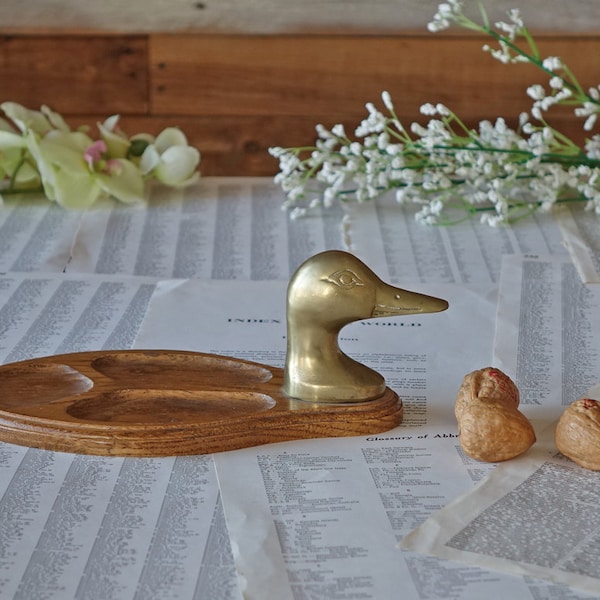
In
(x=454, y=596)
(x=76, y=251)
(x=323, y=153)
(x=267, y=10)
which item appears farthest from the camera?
(x=267, y=10)

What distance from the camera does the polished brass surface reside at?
0.66 meters

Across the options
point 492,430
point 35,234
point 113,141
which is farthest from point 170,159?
point 492,430

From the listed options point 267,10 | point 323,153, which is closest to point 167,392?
point 323,153

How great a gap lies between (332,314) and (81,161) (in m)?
0.62

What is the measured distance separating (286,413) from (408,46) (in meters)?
0.88

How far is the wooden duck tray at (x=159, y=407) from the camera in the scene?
0.64 metres

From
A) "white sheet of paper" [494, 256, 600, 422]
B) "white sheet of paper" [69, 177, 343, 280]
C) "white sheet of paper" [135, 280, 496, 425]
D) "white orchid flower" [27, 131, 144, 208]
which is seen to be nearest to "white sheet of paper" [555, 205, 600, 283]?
"white sheet of paper" [494, 256, 600, 422]

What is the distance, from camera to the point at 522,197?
4.16 ft

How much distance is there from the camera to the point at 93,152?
1.18 m

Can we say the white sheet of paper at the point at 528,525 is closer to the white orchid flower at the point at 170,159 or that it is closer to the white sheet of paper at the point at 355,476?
the white sheet of paper at the point at 355,476

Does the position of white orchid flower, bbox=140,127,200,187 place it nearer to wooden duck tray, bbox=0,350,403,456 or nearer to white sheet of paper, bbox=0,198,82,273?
white sheet of paper, bbox=0,198,82,273

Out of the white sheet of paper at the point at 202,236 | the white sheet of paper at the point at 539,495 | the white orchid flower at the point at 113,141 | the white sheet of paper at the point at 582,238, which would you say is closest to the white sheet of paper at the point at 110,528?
the white sheet of paper at the point at 539,495

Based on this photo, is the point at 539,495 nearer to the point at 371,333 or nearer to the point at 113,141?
the point at 371,333

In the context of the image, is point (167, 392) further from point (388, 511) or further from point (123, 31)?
point (123, 31)
